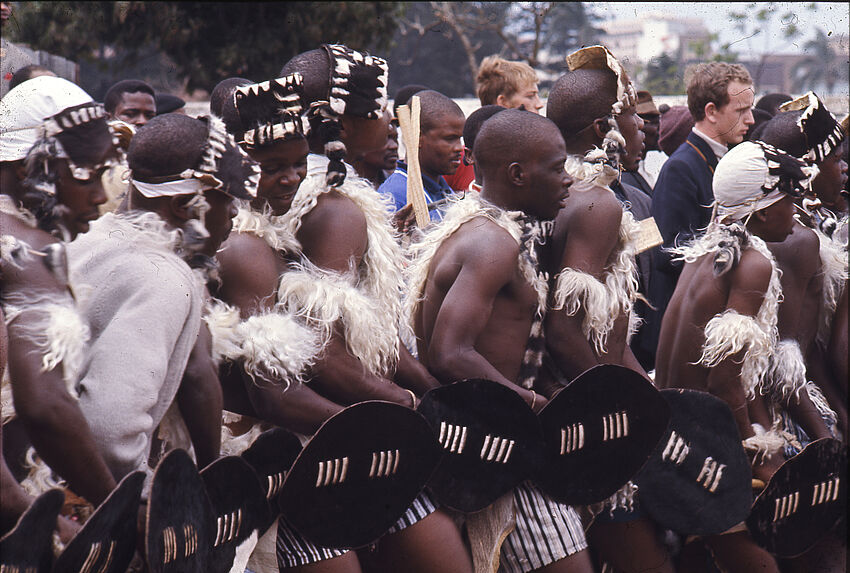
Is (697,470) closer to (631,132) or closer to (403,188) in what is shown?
(631,132)

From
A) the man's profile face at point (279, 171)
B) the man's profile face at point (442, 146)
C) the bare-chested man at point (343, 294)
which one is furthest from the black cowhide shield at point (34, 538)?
the man's profile face at point (442, 146)

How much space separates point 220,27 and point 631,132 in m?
10.7

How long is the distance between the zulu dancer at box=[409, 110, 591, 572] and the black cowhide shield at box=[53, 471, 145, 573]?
1245 mm

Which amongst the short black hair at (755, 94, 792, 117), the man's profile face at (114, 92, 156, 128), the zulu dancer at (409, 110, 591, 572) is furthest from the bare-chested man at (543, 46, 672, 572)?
the short black hair at (755, 94, 792, 117)

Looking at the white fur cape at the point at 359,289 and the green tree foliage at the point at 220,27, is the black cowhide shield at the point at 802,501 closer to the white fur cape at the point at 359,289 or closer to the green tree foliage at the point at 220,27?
the white fur cape at the point at 359,289

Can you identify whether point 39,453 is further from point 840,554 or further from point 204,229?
point 840,554

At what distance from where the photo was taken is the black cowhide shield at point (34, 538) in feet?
6.57

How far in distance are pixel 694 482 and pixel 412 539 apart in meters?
1.20

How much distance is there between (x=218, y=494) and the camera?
8.93 ft

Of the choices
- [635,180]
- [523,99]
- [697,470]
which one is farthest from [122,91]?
[697,470]

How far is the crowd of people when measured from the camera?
2363 mm

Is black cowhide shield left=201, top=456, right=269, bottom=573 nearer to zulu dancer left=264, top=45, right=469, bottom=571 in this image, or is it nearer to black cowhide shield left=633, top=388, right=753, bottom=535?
zulu dancer left=264, top=45, right=469, bottom=571

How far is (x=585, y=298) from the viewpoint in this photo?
345 centimetres

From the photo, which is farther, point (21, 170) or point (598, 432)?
point (598, 432)
